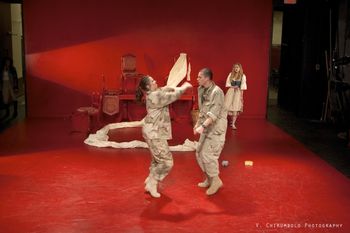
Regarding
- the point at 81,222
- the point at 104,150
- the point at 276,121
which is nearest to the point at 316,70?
the point at 276,121

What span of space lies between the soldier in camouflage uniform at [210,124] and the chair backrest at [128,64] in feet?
15.9

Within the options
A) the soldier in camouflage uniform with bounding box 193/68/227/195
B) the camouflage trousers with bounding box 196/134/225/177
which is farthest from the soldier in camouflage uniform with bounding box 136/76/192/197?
the camouflage trousers with bounding box 196/134/225/177

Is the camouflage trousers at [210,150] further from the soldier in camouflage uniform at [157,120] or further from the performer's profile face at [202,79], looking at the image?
the performer's profile face at [202,79]

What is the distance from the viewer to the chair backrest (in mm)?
10250

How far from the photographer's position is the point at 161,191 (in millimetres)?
5863

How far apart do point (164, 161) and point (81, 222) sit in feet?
3.99

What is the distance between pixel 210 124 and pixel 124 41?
5653 millimetres

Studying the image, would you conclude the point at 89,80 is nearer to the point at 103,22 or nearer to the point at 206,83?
the point at 103,22

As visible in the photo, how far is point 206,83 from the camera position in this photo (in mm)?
5535

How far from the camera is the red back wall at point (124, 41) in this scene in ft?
34.2

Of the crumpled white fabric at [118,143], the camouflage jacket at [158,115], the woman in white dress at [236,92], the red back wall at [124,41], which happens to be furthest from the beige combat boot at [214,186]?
the red back wall at [124,41]

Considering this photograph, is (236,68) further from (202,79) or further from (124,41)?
(202,79)

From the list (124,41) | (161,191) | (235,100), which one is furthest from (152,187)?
(124,41)

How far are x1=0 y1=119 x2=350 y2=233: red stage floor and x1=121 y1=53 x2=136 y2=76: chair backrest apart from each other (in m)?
2.54
